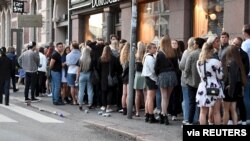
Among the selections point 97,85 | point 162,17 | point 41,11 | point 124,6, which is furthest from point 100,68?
point 41,11

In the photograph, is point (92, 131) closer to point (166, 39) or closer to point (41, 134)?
point (41, 134)

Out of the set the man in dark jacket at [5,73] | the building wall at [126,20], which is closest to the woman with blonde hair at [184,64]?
the man in dark jacket at [5,73]

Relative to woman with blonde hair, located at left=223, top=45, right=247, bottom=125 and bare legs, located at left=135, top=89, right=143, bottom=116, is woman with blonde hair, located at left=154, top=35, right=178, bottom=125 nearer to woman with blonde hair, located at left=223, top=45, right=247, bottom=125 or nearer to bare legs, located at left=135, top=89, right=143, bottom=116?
bare legs, located at left=135, top=89, right=143, bottom=116

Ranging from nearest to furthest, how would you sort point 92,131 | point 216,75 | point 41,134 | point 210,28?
point 216,75 < point 41,134 < point 92,131 < point 210,28

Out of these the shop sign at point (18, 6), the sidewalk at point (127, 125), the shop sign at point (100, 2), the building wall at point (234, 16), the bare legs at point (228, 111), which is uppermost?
the shop sign at point (18, 6)

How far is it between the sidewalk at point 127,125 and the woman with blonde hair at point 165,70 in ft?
1.90

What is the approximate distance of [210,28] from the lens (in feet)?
47.1

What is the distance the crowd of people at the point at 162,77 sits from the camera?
9.12m

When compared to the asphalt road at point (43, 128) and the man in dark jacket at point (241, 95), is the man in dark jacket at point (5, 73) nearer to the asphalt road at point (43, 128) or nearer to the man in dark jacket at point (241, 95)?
the asphalt road at point (43, 128)

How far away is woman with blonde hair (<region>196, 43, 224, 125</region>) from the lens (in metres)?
8.92

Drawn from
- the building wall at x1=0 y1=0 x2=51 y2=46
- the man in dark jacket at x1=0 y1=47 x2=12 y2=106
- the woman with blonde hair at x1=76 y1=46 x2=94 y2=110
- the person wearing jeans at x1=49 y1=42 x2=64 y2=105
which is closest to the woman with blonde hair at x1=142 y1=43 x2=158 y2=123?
the woman with blonde hair at x1=76 y1=46 x2=94 y2=110

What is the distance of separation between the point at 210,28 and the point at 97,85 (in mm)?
3608

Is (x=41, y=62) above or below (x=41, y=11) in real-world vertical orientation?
below

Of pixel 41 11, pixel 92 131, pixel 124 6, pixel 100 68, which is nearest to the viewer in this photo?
pixel 92 131
